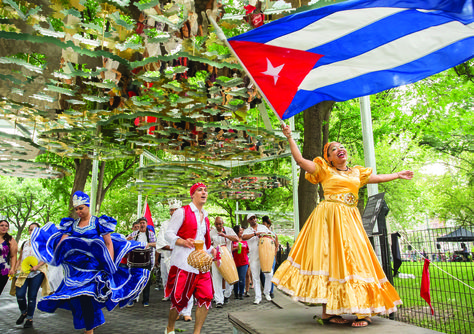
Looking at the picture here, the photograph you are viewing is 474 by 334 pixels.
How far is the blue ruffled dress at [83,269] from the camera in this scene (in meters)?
5.81

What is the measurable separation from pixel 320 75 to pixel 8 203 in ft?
150

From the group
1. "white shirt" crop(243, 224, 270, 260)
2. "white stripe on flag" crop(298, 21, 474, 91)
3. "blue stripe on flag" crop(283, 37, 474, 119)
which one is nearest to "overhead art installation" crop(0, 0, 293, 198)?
"white stripe on flag" crop(298, 21, 474, 91)

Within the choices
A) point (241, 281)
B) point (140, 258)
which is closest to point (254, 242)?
point (241, 281)

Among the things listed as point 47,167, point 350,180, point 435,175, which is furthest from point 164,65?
point 435,175

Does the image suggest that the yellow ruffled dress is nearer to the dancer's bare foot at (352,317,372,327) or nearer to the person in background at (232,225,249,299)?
the dancer's bare foot at (352,317,372,327)

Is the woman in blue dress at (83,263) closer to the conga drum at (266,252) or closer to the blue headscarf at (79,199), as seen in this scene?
the blue headscarf at (79,199)

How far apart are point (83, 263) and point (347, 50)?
4730 mm

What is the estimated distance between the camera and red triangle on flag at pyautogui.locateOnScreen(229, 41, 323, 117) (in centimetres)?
555

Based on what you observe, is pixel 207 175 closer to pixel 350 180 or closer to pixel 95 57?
pixel 95 57

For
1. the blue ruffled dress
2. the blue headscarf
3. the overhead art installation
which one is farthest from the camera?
the overhead art installation

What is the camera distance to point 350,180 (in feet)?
16.2

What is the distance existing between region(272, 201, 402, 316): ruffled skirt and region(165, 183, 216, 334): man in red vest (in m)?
1.28

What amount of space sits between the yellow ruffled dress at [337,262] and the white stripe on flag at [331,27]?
1.62m

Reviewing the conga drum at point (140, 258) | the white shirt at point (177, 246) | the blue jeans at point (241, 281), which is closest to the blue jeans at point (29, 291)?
the conga drum at point (140, 258)
